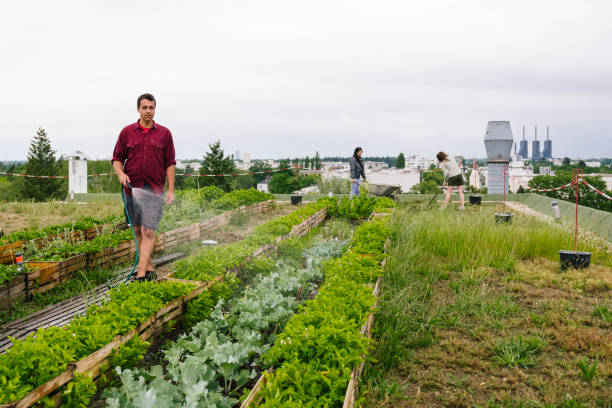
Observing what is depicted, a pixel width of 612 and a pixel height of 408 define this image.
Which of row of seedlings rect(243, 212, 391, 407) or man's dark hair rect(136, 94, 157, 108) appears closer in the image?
row of seedlings rect(243, 212, 391, 407)

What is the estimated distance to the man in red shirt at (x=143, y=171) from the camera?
4246mm

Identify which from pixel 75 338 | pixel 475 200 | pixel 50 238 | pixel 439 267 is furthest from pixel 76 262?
pixel 475 200

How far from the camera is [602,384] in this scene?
279cm

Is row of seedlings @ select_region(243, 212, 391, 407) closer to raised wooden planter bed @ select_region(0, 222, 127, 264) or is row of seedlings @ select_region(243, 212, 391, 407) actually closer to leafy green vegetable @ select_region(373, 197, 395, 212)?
raised wooden planter bed @ select_region(0, 222, 127, 264)

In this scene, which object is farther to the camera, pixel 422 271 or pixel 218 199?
pixel 218 199

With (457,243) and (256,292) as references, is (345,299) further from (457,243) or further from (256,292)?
(457,243)

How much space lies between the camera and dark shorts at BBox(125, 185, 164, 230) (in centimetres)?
425

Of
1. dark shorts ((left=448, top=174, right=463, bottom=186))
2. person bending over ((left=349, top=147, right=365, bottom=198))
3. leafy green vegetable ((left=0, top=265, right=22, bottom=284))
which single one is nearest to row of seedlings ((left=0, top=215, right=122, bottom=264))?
leafy green vegetable ((left=0, top=265, right=22, bottom=284))

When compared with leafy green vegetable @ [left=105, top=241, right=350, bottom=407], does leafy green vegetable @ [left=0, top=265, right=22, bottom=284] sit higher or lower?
higher

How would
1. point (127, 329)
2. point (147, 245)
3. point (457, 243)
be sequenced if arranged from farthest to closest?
point (457, 243) → point (147, 245) → point (127, 329)

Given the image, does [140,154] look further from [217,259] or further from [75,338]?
[75,338]

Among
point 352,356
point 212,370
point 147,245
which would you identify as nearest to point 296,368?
point 352,356

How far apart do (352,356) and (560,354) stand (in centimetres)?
190

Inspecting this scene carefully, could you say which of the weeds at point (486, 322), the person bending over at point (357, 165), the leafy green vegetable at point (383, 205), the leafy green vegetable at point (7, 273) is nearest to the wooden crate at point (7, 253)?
the leafy green vegetable at point (7, 273)
